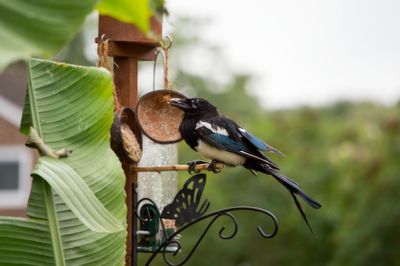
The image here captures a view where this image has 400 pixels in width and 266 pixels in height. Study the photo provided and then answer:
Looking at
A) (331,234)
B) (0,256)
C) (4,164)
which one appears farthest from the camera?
(4,164)

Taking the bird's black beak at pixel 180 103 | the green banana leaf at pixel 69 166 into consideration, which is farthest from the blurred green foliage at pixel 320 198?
the green banana leaf at pixel 69 166

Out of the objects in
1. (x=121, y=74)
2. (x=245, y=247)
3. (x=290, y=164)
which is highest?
(x=121, y=74)

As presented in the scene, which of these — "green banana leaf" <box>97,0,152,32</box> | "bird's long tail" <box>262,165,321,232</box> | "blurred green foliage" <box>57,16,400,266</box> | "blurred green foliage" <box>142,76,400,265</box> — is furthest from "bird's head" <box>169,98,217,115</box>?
"blurred green foliage" <box>142,76,400,265</box>

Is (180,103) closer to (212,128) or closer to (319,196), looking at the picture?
(212,128)

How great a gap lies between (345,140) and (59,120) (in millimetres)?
21094

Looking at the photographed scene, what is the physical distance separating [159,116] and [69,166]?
7.48 ft

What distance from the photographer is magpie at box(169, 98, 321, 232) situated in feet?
17.5

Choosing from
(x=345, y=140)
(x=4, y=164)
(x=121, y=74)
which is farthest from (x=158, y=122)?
(x=4, y=164)

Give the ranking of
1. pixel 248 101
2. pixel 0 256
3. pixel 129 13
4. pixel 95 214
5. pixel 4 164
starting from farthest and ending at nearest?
1. pixel 248 101
2. pixel 4 164
3. pixel 0 256
4. pixel 95 214
5. pixel 129 13

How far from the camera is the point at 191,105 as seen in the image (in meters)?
5.48

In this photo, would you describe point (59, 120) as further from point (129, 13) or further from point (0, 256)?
point (129, 13)

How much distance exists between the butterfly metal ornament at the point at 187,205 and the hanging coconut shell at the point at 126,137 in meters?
0.34

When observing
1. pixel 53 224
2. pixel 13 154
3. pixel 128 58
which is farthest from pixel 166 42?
pixel 13 154

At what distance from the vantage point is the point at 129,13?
Answer: 6.77ft
